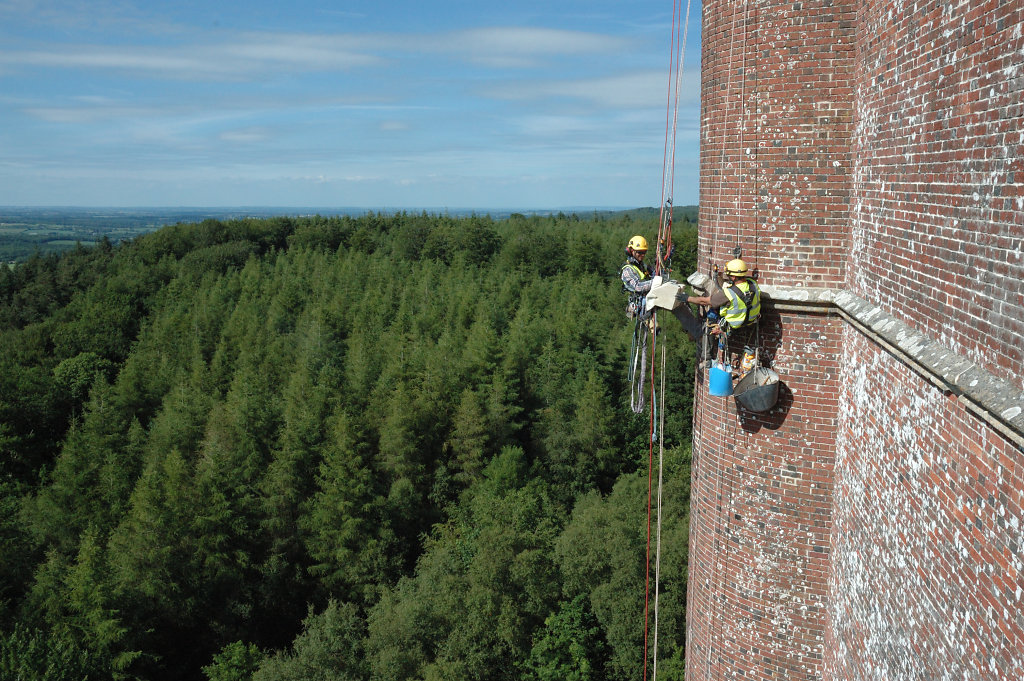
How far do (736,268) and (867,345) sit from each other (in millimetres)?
1394

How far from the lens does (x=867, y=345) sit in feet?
22.4

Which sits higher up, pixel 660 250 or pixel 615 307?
pixel 660 250

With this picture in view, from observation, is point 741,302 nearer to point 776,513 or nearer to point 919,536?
point 776,513

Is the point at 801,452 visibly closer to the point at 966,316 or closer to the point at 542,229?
the point at 966,316

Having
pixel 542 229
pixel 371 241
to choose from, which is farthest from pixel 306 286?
pixel 542 229

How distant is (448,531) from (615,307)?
21.5 metres

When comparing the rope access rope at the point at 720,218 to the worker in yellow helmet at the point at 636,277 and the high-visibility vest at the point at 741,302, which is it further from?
the high-visibility vest at the point at 741,302

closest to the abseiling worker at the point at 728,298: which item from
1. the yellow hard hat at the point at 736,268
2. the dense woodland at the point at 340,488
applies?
the yellow hard hat at the point at 736,268

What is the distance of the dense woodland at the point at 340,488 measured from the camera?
91.4 feet

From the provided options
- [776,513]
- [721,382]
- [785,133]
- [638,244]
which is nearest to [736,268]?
[721,382]

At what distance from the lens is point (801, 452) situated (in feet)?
26.1

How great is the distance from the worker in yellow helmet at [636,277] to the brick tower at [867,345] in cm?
69

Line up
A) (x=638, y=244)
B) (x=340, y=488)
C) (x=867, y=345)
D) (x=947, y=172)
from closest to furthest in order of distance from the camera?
(x=947, y=172), (x=867, y=345), (x=638, y=244), (x=340, y=488)

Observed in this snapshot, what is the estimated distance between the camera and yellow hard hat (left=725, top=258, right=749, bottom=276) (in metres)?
7.67
